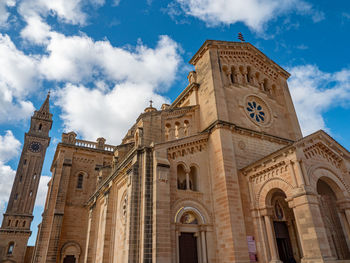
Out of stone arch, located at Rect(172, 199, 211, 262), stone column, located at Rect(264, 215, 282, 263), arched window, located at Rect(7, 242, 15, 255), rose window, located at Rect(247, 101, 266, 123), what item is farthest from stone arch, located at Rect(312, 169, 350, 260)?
arched window, located at Rect(7, 242, 15, 255)

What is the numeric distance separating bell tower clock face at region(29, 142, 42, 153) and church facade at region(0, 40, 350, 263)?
33.4 metres

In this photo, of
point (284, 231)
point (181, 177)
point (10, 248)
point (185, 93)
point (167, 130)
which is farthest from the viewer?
point (10, 248)

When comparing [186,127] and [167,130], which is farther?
[186,127]

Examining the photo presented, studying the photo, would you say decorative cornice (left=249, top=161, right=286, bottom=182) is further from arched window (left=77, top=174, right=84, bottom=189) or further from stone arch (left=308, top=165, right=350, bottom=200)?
arched window (left=77, top=174, right=84, bottom=189)

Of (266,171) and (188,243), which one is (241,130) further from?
(188,243)

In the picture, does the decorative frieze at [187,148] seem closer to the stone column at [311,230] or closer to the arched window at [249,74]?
the stone column at [311,230]

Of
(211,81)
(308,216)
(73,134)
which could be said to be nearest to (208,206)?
(308,216)

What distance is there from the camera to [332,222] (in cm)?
1658

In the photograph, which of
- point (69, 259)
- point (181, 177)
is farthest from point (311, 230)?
point (69, 259)

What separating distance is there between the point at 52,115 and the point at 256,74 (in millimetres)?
49953

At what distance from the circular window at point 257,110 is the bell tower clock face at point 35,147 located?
45.5 m

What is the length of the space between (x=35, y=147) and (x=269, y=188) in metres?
49.6

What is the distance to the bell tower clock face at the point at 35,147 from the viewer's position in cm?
5100

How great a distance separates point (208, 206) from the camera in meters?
16.7
